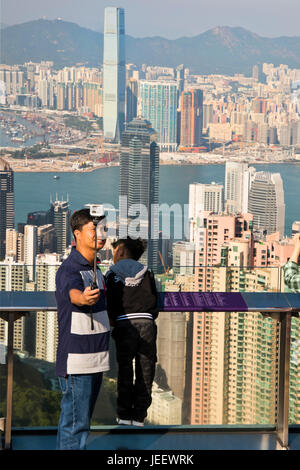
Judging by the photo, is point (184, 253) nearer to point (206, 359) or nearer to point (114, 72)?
point (114, 72)

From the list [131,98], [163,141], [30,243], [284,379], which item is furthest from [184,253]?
[284,379]

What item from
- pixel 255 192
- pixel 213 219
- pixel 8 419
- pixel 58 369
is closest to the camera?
pixel 58 369

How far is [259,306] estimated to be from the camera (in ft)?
4.04

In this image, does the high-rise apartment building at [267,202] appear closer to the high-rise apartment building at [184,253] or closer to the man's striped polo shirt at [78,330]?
the high-rise apartment building at [184,253]

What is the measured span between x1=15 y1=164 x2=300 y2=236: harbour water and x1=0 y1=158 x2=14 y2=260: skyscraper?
285 millimetres

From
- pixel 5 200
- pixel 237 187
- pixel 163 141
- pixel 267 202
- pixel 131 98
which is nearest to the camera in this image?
pixel 267 202

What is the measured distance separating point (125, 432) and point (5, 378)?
0.24 metres

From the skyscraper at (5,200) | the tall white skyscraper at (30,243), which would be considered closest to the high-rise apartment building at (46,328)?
the tall white skyscraper at (30,243)

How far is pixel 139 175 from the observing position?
35000 millimetres

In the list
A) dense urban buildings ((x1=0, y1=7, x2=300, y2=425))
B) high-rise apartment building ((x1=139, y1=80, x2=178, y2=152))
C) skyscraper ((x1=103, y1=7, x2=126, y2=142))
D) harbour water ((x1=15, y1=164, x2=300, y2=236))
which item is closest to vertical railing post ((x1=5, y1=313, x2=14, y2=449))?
dense urban buildings ((x1=0, y1=7, x2=300, y2=425))

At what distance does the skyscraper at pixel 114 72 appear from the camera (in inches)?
1506

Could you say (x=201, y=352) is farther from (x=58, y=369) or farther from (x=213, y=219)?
(x=213, y=219)

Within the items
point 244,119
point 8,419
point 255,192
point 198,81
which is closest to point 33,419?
point 8,419

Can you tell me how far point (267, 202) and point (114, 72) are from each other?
1433 centimetres
